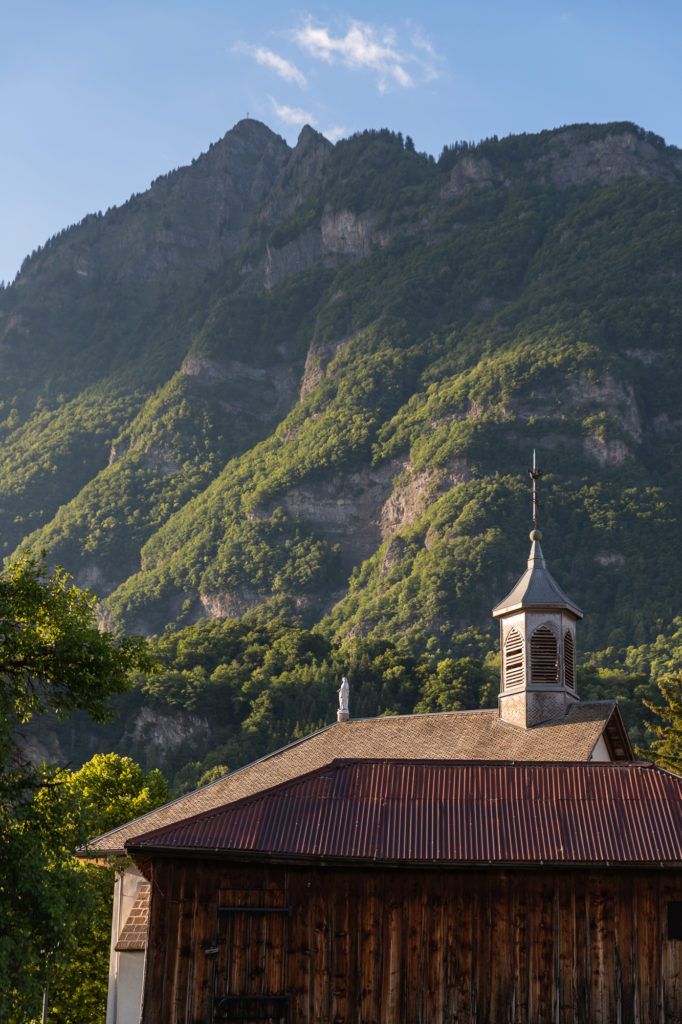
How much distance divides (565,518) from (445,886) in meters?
155

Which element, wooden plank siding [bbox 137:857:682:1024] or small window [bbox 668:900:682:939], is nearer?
wooden plank siding [bbox 137:857:682:1024]

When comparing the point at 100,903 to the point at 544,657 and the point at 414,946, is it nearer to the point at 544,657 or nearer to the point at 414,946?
the point at 414,946

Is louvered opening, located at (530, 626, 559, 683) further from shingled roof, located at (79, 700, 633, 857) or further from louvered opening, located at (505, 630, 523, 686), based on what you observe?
shingled roof, located at (79, 700, 633, 857)

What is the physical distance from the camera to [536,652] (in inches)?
1626

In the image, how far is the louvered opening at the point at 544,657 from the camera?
40562mm

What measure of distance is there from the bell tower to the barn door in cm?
1664

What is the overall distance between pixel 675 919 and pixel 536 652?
17.3m

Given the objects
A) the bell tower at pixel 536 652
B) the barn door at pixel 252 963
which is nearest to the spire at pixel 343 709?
the bell tower at pixel 536 652

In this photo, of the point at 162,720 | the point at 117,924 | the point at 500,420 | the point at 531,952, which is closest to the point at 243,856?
the point at 531,952

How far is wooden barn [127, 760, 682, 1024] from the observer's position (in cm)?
2409

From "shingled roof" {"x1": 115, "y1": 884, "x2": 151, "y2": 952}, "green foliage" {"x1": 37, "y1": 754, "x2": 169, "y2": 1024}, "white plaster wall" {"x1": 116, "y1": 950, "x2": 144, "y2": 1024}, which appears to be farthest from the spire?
"white plaster wall" {"x1": 116, "y1": 950, "x2": 144, "y2": 1024}

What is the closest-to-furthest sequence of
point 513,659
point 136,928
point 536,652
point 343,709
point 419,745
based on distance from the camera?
point 136,928
point 419,745
point 536,652
point 513,659
point 343,709

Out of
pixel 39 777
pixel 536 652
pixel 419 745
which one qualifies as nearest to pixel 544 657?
pixel 536 652

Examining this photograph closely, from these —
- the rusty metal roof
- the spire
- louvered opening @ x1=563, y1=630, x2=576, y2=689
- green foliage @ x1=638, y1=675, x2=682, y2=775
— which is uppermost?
Answer: green foliage @ x1=638, y1=675, x2=682, y2=775
